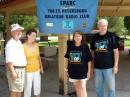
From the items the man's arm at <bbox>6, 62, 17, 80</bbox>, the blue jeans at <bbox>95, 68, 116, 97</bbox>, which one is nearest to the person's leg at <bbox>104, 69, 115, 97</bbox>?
the blue jeans at <bbox>95, 68, 116, 97</bbox>

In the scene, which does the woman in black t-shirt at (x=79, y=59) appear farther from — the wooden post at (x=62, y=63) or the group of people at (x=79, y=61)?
the wooden post at (x=62, y=63)

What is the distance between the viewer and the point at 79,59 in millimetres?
8102

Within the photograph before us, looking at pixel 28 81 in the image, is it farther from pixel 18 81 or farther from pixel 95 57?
pixel 95 57

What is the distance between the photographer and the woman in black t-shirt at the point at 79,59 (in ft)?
26.6

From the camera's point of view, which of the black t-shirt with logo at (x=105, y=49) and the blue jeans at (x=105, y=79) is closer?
the black t-shirt with logo at (x=105, y=49)

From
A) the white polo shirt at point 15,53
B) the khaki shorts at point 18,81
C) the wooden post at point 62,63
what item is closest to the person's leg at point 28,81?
the khaki shorts at point 18,81

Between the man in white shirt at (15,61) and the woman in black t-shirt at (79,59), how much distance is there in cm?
100

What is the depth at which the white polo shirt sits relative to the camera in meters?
7.60

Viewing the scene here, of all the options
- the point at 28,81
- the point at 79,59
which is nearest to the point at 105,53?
the point at 79,59

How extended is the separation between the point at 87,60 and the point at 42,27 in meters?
1.71

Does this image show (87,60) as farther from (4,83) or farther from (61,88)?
(4,83)

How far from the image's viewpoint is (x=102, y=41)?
27.0ft

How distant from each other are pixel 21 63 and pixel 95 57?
1.60m

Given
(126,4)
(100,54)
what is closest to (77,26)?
(100,54)
